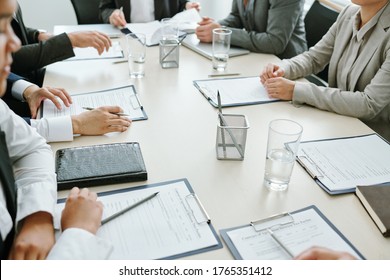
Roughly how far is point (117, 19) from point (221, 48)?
0.76 meters

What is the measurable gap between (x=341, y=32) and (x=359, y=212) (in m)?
0.99

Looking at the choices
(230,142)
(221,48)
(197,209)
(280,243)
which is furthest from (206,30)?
(280,243)

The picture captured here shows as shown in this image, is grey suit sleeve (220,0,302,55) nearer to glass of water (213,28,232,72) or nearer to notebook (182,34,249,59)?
notebook (182,34,249,59)

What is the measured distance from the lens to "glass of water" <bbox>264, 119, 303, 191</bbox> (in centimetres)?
100

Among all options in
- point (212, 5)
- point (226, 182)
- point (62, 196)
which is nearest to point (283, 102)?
point (226, 182)

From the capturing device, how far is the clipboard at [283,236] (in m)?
0.81

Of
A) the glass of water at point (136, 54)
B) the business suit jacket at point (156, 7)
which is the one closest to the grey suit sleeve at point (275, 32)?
the glass of water at point (136, 54)

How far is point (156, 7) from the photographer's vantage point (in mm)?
2553

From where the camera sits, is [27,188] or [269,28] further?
[269,28]

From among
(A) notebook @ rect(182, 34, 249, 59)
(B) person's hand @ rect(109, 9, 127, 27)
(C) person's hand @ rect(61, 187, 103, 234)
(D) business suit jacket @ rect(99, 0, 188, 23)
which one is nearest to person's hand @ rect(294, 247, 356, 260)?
(C) person's hand @ rect(61, 187, 103, 234)

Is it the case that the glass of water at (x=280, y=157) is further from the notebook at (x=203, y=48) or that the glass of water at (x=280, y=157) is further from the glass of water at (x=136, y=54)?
the notebook at (x=203, y=48)

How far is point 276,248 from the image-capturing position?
2.70ft

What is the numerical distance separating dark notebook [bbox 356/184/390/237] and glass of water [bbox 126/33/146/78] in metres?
1.01

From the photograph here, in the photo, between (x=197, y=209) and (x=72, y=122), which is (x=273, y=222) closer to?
(x=197, y=209)
